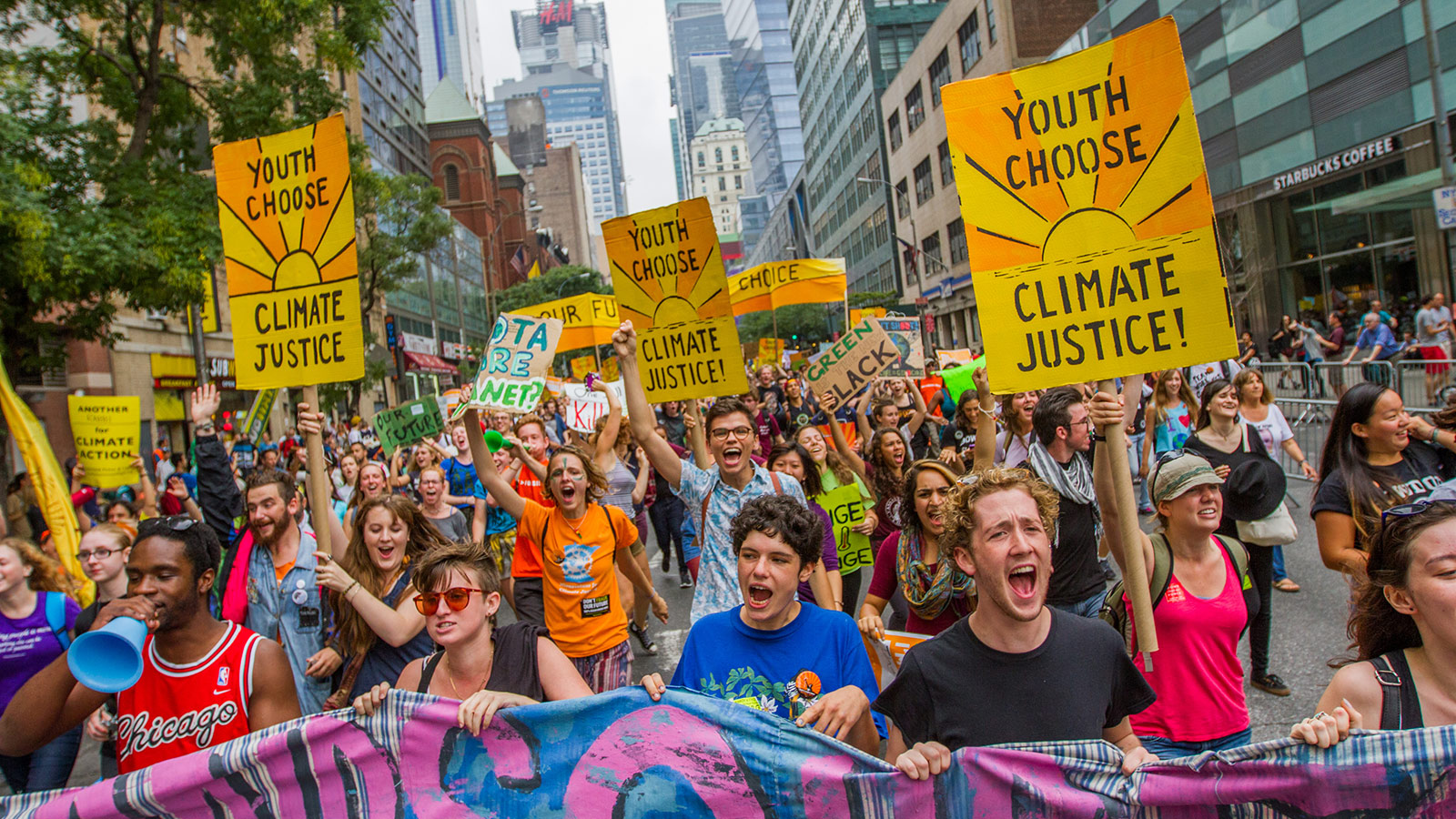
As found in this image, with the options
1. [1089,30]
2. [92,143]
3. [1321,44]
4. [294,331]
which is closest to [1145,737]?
[294,331]

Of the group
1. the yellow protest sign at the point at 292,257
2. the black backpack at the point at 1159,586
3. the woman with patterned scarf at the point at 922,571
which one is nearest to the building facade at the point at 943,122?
the yellow protest sign at the point at 292,257

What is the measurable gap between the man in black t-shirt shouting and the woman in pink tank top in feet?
1.86

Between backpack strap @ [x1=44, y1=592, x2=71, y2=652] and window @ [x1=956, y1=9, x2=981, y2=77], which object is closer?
backpack strap @ [x1=44, y1=592, x2=71, y2=652]

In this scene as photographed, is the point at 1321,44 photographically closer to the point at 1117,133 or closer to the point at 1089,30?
the point at 1089,30

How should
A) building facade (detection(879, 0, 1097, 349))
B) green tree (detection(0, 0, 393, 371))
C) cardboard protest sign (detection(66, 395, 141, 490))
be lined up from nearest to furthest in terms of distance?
cardboard protest sign (detection(66, 395, 141, 490)) < green tree (detection(0, 0, 393, 371)) < building facade (detection(879, 0, 1097, 349))

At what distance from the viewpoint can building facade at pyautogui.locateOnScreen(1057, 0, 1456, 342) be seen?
69.1ft

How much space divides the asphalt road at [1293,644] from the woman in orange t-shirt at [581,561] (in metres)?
1.47

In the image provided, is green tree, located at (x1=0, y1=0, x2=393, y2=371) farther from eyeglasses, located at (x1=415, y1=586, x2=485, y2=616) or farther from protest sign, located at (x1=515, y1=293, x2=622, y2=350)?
eyeglasses, located at (x1=415, y1=586, x2=485, y2=616)

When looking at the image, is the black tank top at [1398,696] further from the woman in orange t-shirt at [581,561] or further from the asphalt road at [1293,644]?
the woman in orange t-shirt at [581,561]

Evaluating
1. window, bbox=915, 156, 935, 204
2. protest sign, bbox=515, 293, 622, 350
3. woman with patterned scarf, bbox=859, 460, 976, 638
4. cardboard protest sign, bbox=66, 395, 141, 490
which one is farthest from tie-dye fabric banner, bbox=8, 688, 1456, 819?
window, bbox=915, 156, 935, 204

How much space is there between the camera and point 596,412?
12852mm

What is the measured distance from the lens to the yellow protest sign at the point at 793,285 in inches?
659

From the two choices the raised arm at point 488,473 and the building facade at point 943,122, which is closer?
the raised arm at point 488,473

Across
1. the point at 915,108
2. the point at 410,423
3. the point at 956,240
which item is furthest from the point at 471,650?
the point at 915,108
